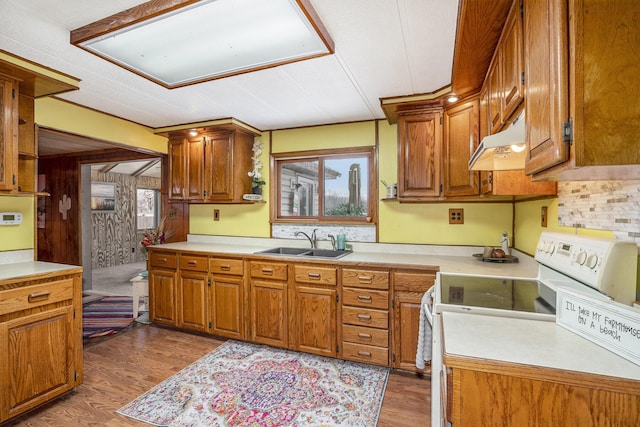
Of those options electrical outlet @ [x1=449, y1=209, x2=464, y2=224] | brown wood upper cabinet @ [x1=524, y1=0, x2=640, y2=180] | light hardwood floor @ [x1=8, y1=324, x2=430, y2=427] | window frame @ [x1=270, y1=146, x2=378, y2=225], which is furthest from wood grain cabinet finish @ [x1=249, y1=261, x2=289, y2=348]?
brown wood upper cabinet @ [x1=524, y1=0, x2=640, y2=180]

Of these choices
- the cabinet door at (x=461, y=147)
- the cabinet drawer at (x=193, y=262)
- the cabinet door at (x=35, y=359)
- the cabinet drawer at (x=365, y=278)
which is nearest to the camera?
the cabinet door at (x=35, y=359)

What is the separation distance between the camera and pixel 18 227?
8.01ft

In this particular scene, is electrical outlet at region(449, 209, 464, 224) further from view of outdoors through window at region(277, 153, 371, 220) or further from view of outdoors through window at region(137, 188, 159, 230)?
view of outdoors through window at region(137, 188, 159, 230)

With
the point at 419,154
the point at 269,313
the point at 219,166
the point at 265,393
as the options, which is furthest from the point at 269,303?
the point at 419,154

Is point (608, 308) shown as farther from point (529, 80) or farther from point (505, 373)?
point (529, 80)

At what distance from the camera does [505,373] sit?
0.80 metres

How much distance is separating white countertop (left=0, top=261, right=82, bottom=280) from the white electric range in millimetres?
2390

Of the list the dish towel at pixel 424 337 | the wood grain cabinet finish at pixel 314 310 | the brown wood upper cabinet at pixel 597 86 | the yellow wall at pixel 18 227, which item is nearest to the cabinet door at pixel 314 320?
the wood grain cabinet finish at pixel 314 310

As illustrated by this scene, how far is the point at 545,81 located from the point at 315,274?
2.13 meters

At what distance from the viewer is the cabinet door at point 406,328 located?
2385 millimetres

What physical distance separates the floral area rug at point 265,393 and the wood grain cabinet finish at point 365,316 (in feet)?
0.44

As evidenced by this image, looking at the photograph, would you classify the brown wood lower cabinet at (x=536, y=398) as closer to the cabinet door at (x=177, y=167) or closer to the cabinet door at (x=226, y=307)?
the cabinet door at (x=226, y=307)

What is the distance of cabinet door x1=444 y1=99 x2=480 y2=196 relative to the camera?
7.39 ft

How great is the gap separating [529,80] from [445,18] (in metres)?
0.75
